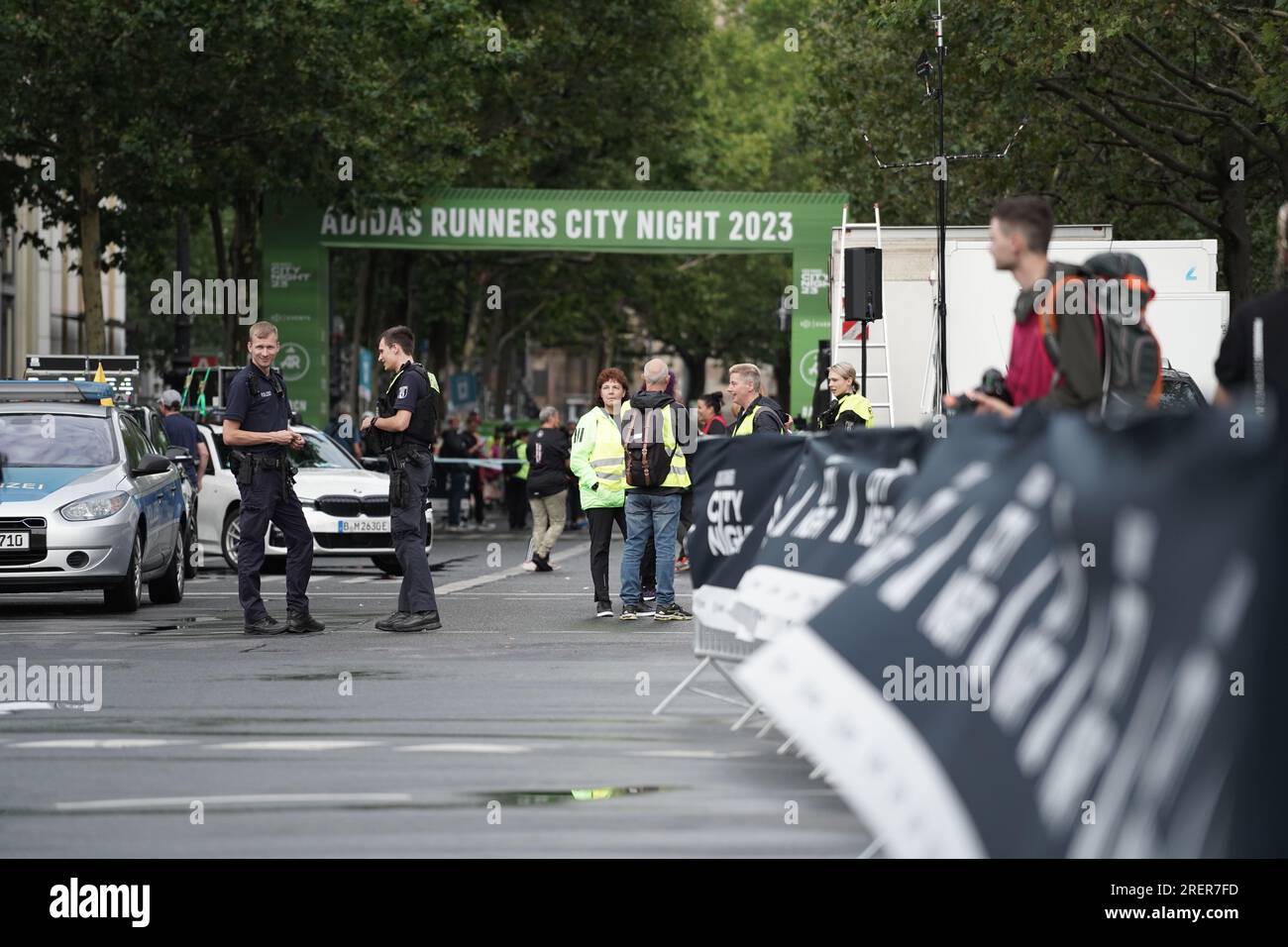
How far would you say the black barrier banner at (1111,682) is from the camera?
16.0 feet

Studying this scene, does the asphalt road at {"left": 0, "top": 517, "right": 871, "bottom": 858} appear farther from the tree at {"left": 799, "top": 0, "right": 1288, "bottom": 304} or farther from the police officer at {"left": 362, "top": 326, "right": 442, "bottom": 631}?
the tree at {"left": 799, "top": 0, "right": 1288, "bottom": 304}

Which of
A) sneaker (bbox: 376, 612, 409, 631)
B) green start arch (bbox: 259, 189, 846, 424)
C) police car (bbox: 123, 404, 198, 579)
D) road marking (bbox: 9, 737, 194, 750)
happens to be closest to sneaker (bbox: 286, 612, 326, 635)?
sneaker (bbox: 376, 612, 409, 631)

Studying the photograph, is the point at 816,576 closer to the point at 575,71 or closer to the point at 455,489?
the point at 455,489

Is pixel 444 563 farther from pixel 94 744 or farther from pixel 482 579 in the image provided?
pixel 94 744

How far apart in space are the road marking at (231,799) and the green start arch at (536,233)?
95.4 ft

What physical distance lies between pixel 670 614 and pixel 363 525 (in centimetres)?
671

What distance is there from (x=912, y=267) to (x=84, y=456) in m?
11.2

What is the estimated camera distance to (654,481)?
627 inches

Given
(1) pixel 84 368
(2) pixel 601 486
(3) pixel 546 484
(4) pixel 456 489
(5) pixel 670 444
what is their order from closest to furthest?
(5) pixel 670 444 → (2) pixel 601 486 → (3) pixel 546 484 → (1) pixel 84 368 → (4) pixel 456 489

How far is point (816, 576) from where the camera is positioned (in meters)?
8.65

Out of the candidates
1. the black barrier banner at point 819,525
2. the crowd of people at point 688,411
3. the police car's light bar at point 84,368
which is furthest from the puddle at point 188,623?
the police car's light bar at point 84,368

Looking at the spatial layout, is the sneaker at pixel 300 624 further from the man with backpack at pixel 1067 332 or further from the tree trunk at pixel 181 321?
the tree trunk at pixel 181 321

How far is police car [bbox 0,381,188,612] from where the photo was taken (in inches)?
637

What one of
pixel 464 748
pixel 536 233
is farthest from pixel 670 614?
pixel 536 233
